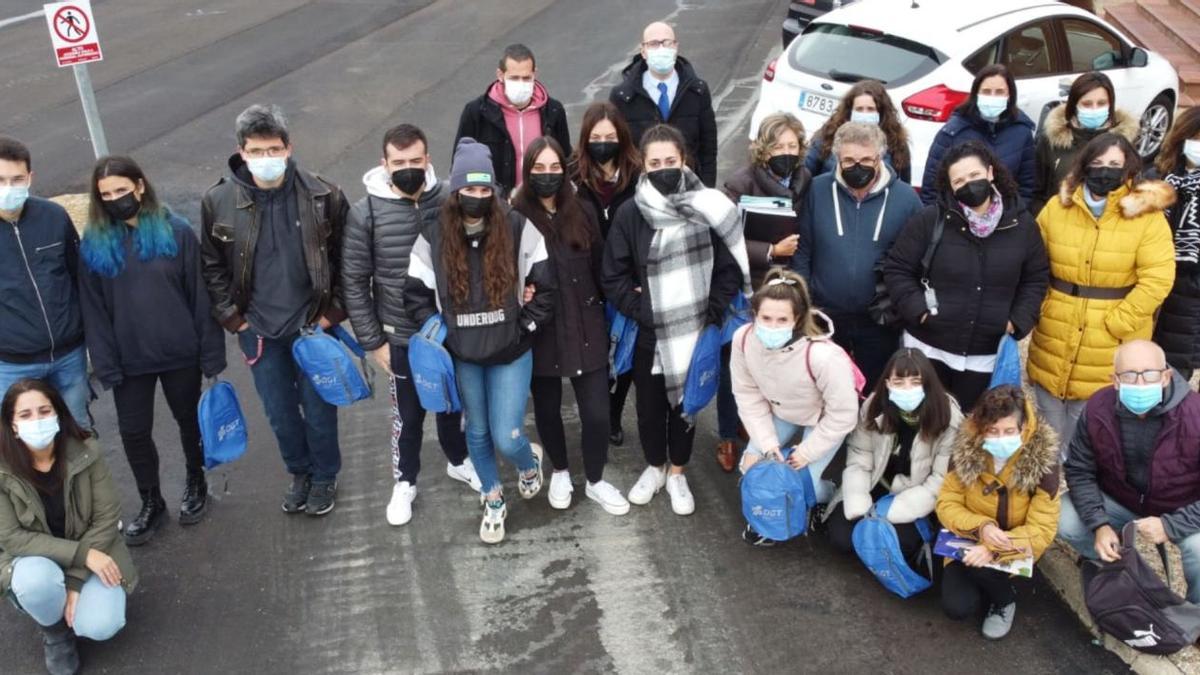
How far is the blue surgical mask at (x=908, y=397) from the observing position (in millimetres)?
4488

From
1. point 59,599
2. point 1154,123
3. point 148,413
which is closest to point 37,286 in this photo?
point 148,413

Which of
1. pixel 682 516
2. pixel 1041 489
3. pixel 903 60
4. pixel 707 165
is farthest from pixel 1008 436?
pixel 903 60

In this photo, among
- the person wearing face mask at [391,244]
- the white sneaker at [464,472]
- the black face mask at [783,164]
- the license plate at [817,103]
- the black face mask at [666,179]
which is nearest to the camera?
the person wearing face mask at [391,244]

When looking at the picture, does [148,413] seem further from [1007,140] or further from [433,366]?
[1007,140]

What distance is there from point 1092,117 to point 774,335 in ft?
8.23

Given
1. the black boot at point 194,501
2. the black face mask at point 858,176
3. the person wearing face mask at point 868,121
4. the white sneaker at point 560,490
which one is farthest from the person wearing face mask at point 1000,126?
the black boot at point 194,501

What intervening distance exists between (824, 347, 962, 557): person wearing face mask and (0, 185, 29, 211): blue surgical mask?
12.7 feet

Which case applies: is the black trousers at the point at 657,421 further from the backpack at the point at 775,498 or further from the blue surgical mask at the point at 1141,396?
the blue surgical mask at the point at 1141,396

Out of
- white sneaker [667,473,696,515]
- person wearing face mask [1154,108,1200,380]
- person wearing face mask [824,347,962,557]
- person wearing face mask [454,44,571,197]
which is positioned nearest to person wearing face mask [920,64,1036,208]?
person wearing face mask [1154,108,1200,380]

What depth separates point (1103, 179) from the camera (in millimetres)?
4746

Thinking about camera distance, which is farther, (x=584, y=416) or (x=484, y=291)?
(x=584, y=416)

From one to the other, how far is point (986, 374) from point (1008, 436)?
85cm

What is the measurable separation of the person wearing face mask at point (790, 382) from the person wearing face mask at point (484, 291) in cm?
99

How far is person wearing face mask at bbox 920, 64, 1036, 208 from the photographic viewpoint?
229 inches
